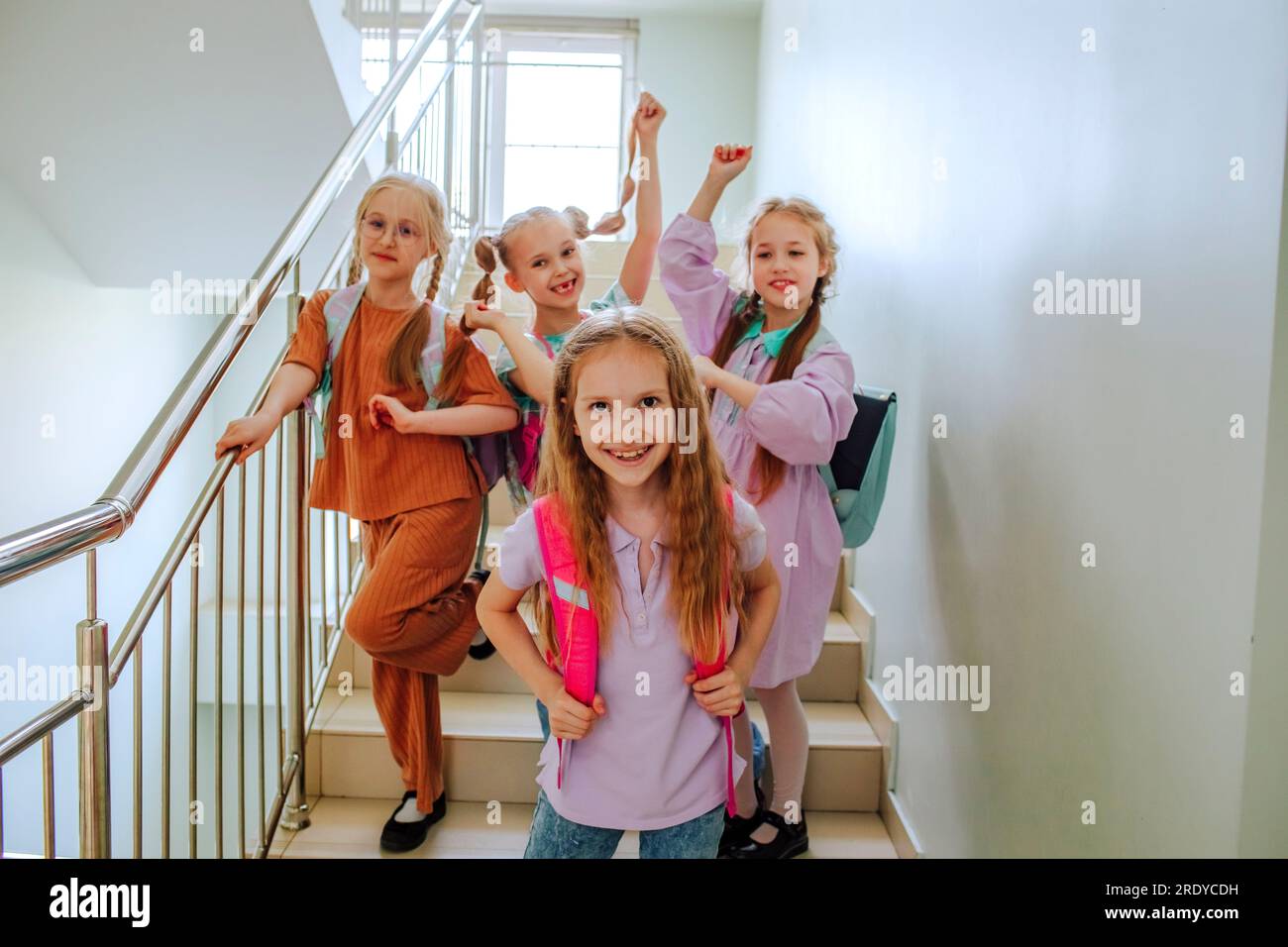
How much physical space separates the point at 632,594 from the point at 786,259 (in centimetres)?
72


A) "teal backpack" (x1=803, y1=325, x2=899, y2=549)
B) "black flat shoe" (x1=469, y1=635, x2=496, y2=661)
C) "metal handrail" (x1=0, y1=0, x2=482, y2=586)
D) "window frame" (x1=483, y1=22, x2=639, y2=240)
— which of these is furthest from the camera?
"window frame" (x1=483, y1=22, x2=639, y2=240)

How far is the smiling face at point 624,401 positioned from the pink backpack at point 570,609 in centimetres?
10

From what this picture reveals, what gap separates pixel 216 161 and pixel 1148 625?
291 cm

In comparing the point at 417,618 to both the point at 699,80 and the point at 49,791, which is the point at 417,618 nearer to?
the point at 49,791

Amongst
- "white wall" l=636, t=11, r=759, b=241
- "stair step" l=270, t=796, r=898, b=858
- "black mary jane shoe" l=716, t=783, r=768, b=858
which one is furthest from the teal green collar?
"white wall" l=636, t=11, r=759, b=241

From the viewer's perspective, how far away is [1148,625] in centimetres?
120

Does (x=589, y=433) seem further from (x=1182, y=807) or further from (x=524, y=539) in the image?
(x=1182, y=807)

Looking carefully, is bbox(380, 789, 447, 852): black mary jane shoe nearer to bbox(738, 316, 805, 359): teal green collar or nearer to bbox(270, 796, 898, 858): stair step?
bbox(270, 796, 898, 858): stair step

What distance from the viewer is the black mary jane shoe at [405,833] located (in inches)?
76.7

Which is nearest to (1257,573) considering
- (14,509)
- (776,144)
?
(14,509)

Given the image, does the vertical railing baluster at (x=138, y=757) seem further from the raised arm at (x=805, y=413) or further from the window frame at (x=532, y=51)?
the window frame at (x=532, y=51)

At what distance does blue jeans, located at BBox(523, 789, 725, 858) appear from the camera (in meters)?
1.33

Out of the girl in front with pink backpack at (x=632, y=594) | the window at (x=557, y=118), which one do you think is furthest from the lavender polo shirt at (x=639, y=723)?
the window at (x=557, y=118)

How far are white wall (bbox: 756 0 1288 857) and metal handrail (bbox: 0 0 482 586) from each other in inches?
46.2
